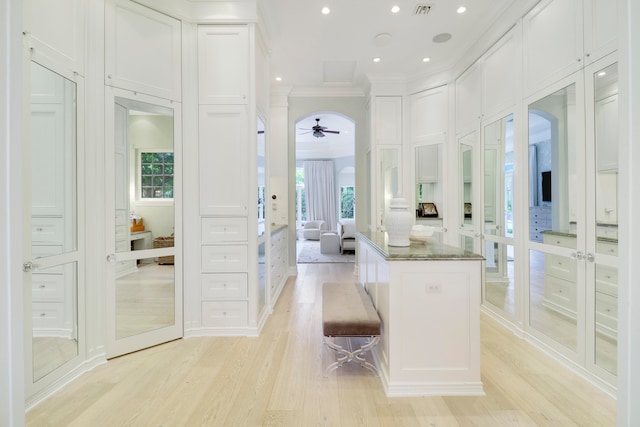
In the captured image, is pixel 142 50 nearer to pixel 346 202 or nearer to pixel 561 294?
pixel 561 294

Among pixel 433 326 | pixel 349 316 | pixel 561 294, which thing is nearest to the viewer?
pixel 433 326

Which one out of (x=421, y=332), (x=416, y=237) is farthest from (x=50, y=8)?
(x=421, y=332)

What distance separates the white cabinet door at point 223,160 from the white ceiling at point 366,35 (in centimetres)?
123

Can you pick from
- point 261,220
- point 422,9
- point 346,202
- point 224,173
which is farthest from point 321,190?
point 224,173

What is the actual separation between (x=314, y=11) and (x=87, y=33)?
7.12ft

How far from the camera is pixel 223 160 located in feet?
9.32

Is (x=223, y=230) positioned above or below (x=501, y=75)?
below

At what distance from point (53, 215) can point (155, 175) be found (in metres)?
0.79

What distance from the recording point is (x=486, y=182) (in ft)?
11.1

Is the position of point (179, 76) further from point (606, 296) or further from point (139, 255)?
point (606, 296)

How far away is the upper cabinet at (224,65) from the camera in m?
2.82

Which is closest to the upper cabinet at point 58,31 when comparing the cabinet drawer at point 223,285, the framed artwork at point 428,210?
the cabinet drawer at point 223,285

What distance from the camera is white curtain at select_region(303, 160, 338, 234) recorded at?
449 inches

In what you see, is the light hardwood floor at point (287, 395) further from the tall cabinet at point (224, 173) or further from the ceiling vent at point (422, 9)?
the ceiling vent at point (422, 9)
